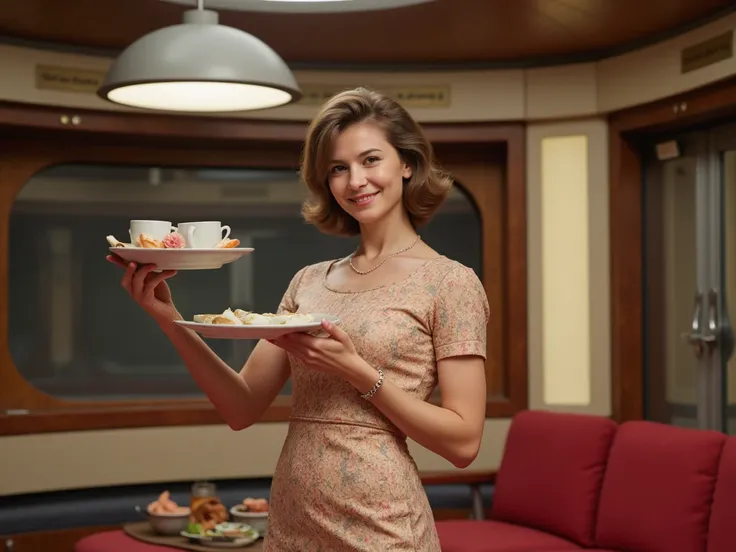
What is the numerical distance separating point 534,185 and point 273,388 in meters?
2.89

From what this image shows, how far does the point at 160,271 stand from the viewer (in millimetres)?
1795

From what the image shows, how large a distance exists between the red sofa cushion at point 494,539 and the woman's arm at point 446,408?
71.3 inches

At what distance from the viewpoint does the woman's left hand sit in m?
1.64

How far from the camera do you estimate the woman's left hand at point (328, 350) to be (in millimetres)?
1636

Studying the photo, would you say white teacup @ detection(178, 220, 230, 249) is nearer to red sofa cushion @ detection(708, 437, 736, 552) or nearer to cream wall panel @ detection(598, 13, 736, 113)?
red sofa cushion @ detection(708, 437, 736, 552)

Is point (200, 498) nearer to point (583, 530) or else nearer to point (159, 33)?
point (583, 530)

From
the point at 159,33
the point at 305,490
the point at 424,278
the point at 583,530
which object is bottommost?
the point at 583,530

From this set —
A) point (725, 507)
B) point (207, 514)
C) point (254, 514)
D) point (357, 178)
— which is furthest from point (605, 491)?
point (357, 178)

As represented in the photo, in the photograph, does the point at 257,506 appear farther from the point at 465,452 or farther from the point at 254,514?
the point at 465,452

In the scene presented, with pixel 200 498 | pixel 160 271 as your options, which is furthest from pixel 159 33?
pixel 200 498

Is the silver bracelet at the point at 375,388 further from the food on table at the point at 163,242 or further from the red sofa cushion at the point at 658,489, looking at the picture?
the red sofa cushion at the point at 658,489

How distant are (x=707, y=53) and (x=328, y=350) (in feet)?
8.75

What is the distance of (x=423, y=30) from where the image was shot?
3949 millimetres

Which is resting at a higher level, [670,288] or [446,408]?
[670,288]
